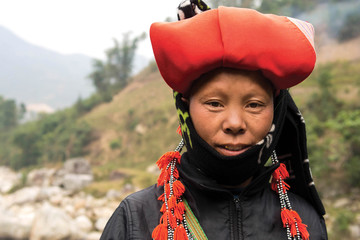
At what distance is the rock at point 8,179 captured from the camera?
17125 mm

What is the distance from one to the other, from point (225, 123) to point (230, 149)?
103 millimetres

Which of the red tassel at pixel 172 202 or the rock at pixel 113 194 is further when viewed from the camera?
the rock at pixel 113 194

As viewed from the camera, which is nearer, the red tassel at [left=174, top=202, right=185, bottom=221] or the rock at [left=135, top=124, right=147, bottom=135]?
the red tassel at [left=174, top=202, right=185, bottom=221]

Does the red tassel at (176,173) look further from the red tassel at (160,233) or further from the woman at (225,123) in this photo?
the red tassel at (160,233)

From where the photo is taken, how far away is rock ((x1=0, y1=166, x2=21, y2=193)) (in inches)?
674

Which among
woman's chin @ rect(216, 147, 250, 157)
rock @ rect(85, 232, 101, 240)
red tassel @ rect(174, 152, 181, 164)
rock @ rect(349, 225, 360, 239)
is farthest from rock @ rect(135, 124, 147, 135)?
woman's chin @ rect(216, 147, 250, 157)

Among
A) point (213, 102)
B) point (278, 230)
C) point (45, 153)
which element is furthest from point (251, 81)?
point (45, 153)

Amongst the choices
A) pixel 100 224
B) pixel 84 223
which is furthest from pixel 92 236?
pixel 84 223

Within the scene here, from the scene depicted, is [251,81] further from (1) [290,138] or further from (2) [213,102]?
(1) [290,138]

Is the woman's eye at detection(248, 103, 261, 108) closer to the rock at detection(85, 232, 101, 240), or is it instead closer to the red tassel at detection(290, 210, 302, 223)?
the red tassel at detection(290, 210, 302, 223)

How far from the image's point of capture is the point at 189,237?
1320 millimetres

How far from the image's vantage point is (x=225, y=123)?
1283 mm

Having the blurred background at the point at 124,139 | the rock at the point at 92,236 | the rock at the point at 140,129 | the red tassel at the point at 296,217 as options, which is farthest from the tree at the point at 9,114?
the red tassel at the point at 296,217

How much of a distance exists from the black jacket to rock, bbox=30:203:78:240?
8168 millimetres
